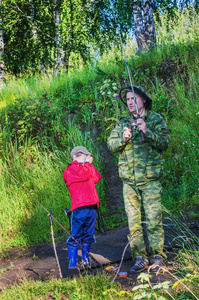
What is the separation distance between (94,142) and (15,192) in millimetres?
2314

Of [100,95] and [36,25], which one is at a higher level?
[36,25]

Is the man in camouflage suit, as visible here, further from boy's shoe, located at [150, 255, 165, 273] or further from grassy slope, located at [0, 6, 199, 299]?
grassy slope, located at [0, 6, 199, 299]

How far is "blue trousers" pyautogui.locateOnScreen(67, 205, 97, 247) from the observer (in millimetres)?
3994

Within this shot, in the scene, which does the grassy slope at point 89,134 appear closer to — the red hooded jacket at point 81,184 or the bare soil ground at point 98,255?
the bare soil ground at point 98,255

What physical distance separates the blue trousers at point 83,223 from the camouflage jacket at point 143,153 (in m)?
0.72

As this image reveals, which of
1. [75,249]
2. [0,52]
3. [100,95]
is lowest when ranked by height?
[75,249]

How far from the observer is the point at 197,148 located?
608 cm

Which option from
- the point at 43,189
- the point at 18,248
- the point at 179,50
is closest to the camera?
the point at 18,248

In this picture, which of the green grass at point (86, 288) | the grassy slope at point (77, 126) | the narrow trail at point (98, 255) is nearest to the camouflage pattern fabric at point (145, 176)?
the narrow trail at point (98, 255)

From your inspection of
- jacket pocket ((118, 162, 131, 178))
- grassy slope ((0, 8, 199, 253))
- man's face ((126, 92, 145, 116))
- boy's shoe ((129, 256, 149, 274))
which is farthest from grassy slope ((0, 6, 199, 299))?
man's face ((126, 92, 145, 116))

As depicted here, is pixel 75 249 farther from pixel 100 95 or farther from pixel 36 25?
pixel 36 25

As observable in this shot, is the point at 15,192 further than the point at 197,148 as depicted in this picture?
Yes

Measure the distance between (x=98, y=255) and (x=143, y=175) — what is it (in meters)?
1.53

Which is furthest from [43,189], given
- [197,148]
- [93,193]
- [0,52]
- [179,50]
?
[0,52]
